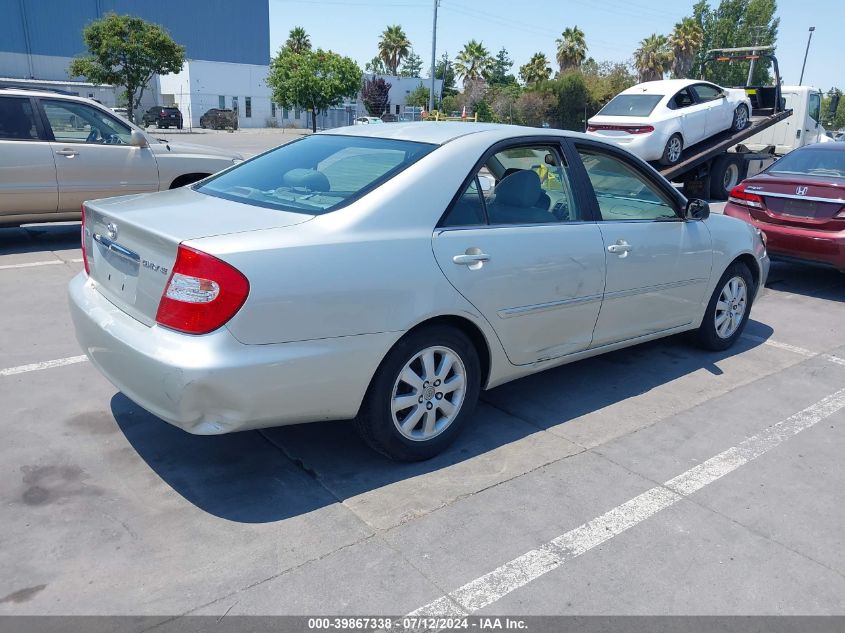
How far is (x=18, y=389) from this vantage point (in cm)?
441

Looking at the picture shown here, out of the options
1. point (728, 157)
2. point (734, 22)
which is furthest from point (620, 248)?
point (734, 22)

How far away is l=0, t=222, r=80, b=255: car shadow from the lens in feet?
27.7

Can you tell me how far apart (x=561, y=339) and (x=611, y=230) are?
2.47 ft

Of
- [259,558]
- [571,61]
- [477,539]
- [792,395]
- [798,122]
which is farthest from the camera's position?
[571,61]

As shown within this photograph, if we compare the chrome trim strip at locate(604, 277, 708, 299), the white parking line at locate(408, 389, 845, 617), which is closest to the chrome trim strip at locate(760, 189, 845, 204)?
the chrome trim strip at locate(604, 277, 708, 299)

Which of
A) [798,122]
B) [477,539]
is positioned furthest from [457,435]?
[798,122]

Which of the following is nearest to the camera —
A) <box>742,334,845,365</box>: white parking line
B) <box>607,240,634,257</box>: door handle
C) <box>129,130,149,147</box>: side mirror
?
<box>607,240,634,257</box>: door handle

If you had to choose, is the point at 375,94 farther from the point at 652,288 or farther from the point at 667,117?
the point at 652,288

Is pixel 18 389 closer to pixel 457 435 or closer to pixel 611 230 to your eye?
pixel 457 435

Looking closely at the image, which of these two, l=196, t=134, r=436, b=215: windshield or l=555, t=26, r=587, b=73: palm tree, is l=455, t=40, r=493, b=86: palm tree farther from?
l=196, t=134, r=436, b=215: windshield

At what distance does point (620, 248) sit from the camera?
4.41 metres

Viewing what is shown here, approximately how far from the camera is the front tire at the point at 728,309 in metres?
5.49

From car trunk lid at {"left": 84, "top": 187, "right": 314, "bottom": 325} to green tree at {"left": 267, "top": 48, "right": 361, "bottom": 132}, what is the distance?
50.5 m

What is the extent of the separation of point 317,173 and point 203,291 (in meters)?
1.18
